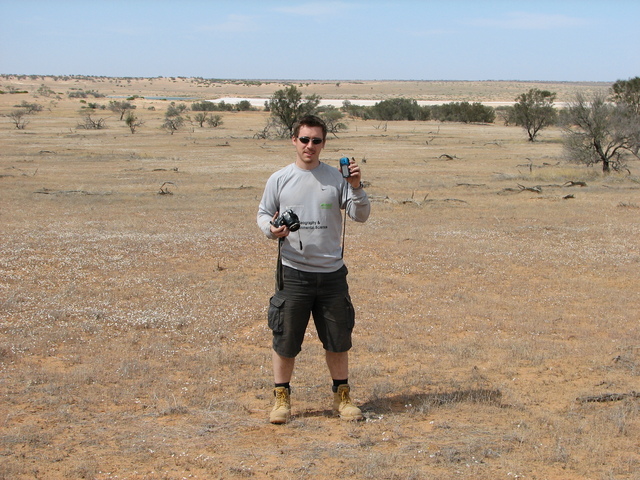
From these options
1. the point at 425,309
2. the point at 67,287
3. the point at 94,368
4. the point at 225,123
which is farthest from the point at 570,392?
the point at 225,123

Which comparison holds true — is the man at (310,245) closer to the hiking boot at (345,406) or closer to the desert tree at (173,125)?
the hiking boot at (345,406)

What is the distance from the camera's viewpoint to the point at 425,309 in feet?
26.4

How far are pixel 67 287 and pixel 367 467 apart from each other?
608cm

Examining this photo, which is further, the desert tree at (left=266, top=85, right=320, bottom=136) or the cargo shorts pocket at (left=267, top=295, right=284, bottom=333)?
the desert tree at (left=266, top=85, right=320, bottom=136)

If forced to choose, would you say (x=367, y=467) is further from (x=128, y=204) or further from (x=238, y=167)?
(x=238, y=167)

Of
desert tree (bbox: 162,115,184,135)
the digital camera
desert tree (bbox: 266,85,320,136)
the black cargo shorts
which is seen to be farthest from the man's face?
desert tree (bbox: 162,115,184,135)

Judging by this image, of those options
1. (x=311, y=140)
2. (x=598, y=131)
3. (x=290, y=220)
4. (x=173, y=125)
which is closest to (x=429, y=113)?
(x=173, y=125)

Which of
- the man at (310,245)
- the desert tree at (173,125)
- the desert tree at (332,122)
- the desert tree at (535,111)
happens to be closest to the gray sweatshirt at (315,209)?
the man at (310,245)

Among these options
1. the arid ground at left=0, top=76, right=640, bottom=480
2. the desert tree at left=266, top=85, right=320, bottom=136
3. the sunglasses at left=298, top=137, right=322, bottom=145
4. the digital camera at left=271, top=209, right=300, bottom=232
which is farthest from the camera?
the desert tree at left=266, top=85, right=320, bottom=136

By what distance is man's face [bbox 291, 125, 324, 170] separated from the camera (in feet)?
13.9

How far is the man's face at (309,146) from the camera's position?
4.24m

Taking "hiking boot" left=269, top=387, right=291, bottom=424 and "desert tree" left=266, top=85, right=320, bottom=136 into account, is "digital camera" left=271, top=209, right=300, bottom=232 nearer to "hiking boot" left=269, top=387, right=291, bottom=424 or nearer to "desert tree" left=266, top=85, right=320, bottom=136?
"hiking boot" left=269, top=387, right=291, bottom=424

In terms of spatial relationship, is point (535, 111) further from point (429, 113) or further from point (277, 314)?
point (277, 314)

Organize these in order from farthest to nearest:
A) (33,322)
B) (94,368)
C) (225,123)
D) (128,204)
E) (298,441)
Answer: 1. (225,123)
2. (128,204)
3. (33,322)
4. (94,368)
5. (298,441)
